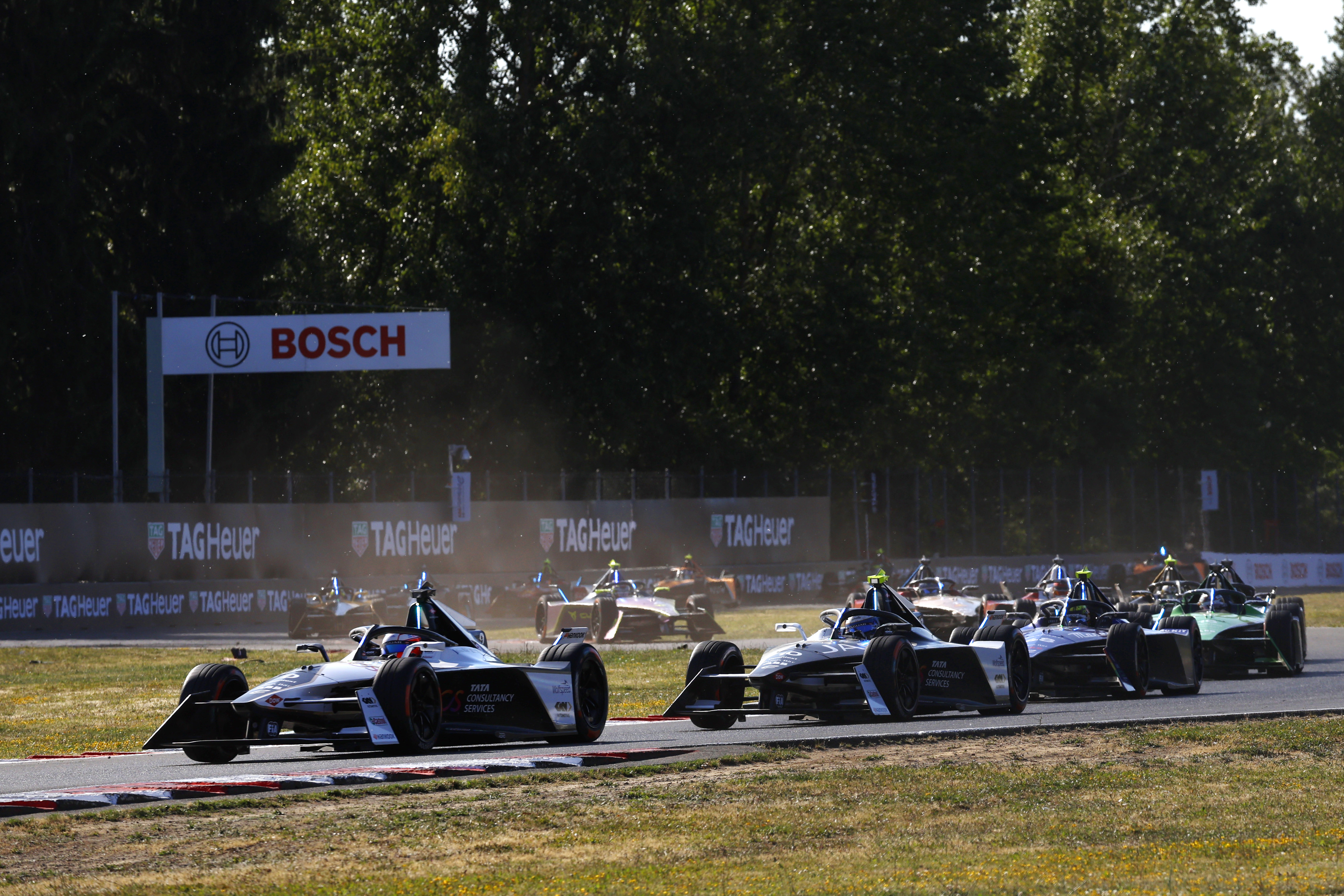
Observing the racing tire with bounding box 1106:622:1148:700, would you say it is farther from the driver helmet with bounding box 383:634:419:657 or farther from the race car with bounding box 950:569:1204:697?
the driver helmet with bounding box 383:634:419:657

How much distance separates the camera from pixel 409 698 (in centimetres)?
1296

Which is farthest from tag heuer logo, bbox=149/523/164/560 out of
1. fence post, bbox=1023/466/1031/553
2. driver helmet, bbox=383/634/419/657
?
fence post, bbox=1023/466/1031/553

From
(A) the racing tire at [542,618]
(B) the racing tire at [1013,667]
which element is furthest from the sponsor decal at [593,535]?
(B) the racing tire at [1013,667]

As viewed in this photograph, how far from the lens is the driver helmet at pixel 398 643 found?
46.4 ft

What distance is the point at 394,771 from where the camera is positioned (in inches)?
490

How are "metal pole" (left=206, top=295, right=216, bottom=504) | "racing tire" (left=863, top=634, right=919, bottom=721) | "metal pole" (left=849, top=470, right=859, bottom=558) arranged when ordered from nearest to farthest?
1. "racing tire" (left=863, top=634, right=919, bottom=721)
2. "metal pole" (left=206, top=295, right=216, bottom=504)
3. "metal pole" (left=849, top=470, right=859, bottom=558)

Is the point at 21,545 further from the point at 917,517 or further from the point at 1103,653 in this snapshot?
the point at 917,517

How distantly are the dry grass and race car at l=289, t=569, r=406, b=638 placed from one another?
20579mm

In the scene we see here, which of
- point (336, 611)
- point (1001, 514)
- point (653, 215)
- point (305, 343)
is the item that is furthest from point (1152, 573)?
point (336, 611)

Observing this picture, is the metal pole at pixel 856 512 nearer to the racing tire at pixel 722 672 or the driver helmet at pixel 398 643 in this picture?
the racing tire at pixel 722 672

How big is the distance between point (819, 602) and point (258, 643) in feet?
66.3

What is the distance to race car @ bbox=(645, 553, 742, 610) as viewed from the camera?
35906mm

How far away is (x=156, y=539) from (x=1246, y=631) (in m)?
23.0

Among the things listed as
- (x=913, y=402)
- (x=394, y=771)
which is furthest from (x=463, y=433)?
A: (x=394, y=771)
